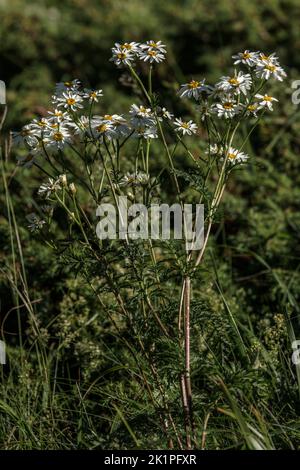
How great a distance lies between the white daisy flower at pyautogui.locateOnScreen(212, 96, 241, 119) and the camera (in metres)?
2.17

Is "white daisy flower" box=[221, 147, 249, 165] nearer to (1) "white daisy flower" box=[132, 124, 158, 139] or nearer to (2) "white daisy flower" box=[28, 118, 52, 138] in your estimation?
(1) "white daisy flower" box=[132, 124, 158, 139]

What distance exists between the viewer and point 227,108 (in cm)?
218

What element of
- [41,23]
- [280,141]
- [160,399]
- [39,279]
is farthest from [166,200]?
[41,23]

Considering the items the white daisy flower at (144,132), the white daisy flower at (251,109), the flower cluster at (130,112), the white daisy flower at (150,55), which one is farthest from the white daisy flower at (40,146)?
the white daisy flower at (251,109)

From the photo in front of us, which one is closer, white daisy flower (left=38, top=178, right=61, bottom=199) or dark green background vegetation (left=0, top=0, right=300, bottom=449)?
white daisy flower (left=38, top=178, right=61, bottom=199)

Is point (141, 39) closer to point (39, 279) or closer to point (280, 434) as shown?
point (39, 279)

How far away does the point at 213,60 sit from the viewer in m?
5.73

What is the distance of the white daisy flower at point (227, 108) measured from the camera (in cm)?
217

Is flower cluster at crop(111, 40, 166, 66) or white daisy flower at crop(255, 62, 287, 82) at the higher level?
flower cluster at crop(111, 40, 166, 66)

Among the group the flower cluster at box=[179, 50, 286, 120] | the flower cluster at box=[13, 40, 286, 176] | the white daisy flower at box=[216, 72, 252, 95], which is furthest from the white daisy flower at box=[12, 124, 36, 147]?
the white daisy flower at box=[216, 72, 252, 95]

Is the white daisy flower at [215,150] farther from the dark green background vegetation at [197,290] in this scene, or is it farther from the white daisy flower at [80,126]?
the white daisy flower at [80,126]

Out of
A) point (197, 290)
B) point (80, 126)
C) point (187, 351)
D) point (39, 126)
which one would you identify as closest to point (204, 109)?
point (80, 126)

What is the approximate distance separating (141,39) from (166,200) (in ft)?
9.06

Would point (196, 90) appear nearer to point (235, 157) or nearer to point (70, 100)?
point (235, 157)
